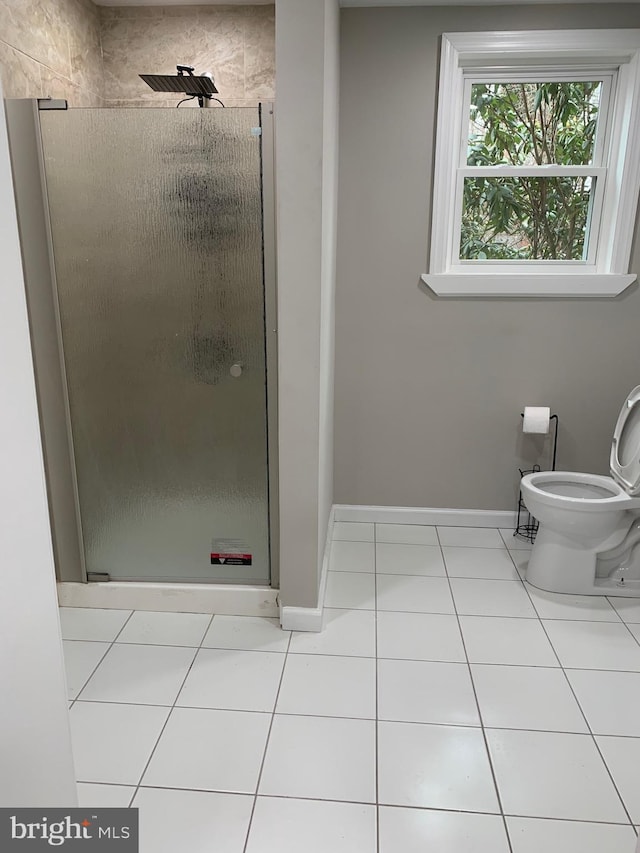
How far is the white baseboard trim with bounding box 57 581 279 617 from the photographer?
2482 millimetres

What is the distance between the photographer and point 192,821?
5.18ft

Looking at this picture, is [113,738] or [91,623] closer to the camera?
[113,738]

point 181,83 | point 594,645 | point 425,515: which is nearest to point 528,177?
point 181,83

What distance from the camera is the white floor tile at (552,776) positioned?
1616 mm

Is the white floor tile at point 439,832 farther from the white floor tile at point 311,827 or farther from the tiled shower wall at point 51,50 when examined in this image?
the tiled shower wall at point 51,50

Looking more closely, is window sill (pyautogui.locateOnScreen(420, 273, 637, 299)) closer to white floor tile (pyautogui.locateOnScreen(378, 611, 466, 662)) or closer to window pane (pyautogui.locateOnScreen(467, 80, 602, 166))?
window pane (pyautogui.locateOnScreen(467, 80, 602, 166))

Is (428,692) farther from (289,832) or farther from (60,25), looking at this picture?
(60,25)

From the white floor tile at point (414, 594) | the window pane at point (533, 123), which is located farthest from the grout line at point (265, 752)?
the window pane at point (533, 123)

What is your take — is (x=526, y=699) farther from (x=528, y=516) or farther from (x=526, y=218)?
(x=526, y=218)

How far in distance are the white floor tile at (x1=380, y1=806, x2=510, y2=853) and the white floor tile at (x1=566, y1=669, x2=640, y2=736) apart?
1.72 ft

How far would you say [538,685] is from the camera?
6.86ft

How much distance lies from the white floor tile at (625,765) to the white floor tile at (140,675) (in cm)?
131

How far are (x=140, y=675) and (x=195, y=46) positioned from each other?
8.80ft

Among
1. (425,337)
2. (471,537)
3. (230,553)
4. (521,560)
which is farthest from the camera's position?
(471,537)
